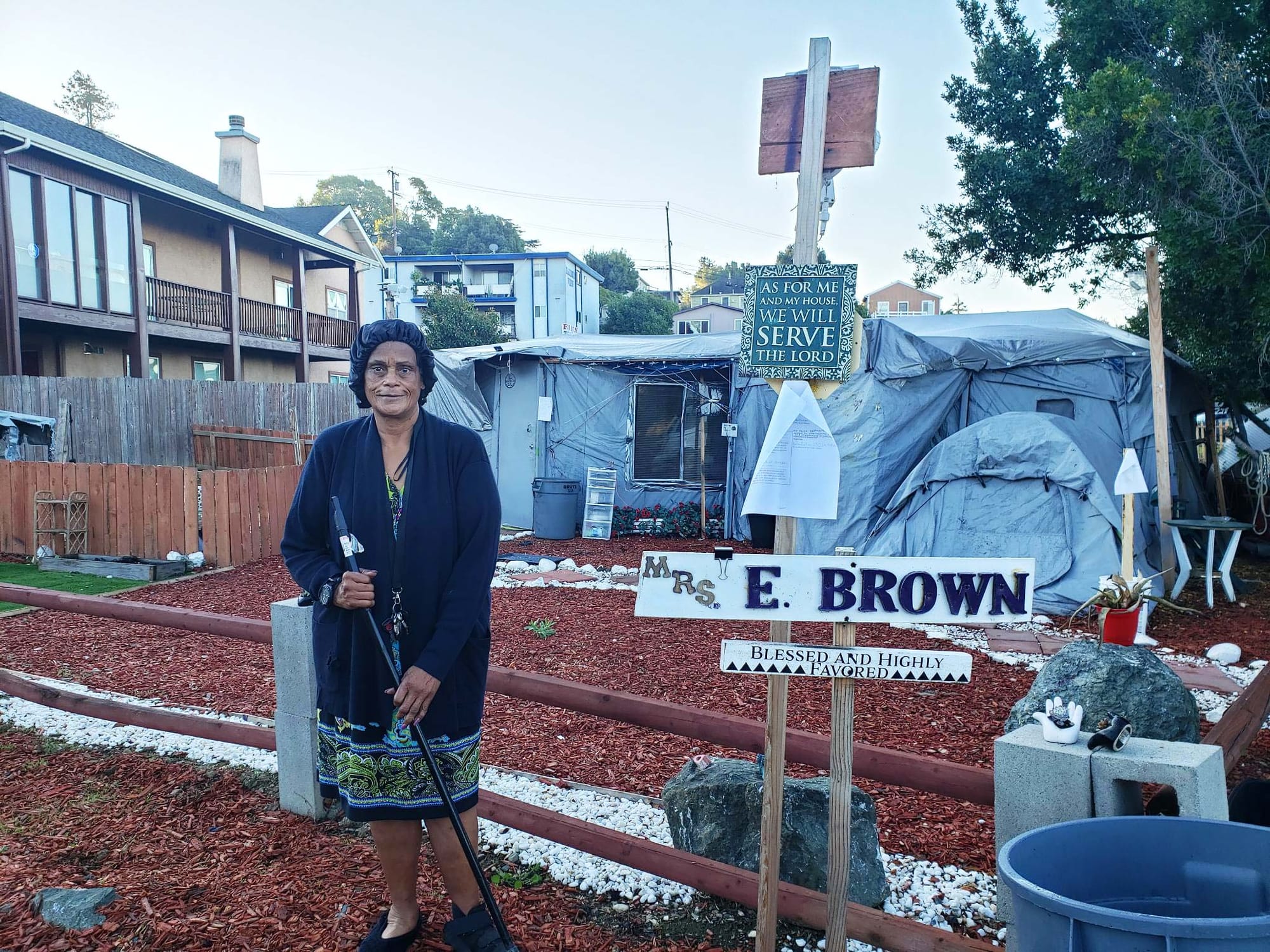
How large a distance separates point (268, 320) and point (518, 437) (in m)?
12.0

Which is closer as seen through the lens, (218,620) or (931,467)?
(218,620)

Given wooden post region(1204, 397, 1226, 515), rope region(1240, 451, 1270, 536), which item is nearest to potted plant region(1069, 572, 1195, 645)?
rope region(1240, 451, 1270, 536)

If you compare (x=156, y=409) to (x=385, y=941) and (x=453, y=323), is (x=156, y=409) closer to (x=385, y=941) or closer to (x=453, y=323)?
(x=385, y=941)

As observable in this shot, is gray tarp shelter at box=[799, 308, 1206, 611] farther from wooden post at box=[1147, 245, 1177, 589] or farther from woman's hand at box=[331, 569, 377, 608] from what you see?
woman's hand at box=[331, 569, 377, 608]

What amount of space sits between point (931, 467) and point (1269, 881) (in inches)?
298

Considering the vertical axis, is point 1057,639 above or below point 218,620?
below

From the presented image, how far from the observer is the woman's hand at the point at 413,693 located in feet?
7.61

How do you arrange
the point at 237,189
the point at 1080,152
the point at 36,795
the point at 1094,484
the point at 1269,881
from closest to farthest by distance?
the point at 1269,881
the point at 36,795
the point at 1094,484
the point at 1080,152
the point at 237,189

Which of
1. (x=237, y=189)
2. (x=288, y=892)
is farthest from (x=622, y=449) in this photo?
(x=237, y=189)

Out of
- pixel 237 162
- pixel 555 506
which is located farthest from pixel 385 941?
pixel 237 162

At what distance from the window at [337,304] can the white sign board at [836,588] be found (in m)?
26.3

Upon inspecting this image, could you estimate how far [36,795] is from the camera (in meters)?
3.77

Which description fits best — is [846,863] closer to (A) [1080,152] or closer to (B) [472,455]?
(B) [472,455]

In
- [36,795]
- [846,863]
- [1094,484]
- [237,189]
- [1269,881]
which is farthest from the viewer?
[237,189]
